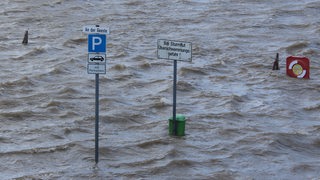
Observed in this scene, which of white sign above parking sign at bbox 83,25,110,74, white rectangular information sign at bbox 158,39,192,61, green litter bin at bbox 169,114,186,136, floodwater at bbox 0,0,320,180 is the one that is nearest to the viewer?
white sign above parking sign at bbox 83,25,110,74

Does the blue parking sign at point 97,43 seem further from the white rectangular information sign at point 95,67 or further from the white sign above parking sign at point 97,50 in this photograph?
the white rectangular information sign at point 95,67

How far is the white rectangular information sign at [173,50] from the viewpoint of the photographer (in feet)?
47.8

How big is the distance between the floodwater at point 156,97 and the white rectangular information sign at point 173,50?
5.41ft

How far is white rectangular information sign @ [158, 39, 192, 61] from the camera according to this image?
14.6 metres

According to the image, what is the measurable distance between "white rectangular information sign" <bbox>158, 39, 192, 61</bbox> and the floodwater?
1648 mm

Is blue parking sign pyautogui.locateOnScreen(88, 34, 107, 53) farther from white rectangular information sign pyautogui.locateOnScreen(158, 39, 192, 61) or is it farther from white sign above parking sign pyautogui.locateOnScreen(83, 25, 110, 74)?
white rectangular information sign pyautogui.locateOnScreen(158, 39, 192, 61)

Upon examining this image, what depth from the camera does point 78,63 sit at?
22625mm

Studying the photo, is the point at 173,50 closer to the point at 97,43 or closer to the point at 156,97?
the point at 97,43

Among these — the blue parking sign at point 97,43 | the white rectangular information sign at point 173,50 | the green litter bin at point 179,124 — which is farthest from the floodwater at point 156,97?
the blue parking sign at point 97,43

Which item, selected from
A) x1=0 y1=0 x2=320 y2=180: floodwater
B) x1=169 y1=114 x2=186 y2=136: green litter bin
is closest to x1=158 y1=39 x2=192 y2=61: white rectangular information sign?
x1=169 y1=114 x2=186 y2=136: green litter bin

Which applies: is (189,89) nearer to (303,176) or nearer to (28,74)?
(28,74)

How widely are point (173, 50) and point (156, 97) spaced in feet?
14.8

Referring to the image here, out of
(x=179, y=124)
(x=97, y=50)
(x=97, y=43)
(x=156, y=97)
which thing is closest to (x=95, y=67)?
(x=97, y=50)

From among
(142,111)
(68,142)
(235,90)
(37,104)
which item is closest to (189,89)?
(235,90)
